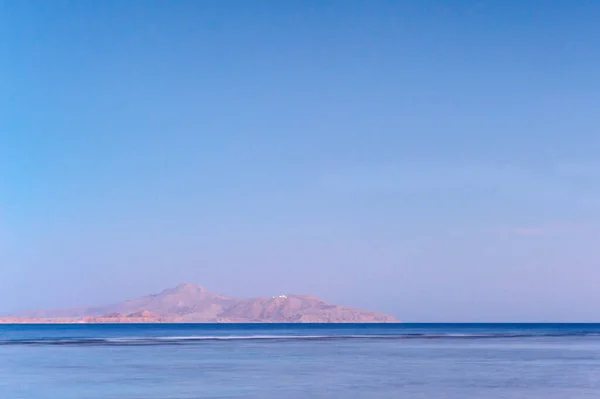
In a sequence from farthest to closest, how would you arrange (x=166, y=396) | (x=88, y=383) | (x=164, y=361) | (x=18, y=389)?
(x=164, y=361), (x=88, y=383), (x=18, y=389), (x=166, y=396)

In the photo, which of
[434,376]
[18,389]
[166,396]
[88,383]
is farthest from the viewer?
[434,376]

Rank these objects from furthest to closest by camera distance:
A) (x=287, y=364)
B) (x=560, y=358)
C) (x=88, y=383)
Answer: (x=560, y=358) → (x=287, y=364) → (x=88, y=383)

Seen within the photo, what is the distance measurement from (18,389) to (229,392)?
10.2 metres

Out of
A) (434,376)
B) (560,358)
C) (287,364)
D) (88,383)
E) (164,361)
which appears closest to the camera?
(88,383)

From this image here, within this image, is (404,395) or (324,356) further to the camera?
(324,356)

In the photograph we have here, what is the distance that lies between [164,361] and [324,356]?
12539mm

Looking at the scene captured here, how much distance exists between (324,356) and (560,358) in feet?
56.5

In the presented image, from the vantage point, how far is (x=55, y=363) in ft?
185

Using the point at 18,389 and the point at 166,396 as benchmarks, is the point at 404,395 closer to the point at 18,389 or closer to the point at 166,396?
the point at 166,396

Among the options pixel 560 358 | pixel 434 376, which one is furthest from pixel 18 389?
pixel 560 358

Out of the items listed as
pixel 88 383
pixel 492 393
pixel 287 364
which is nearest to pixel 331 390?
pixel 492 393

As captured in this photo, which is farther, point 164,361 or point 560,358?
point 560,358

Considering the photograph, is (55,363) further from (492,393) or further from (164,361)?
(492,393)

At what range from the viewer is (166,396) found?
34469mm
